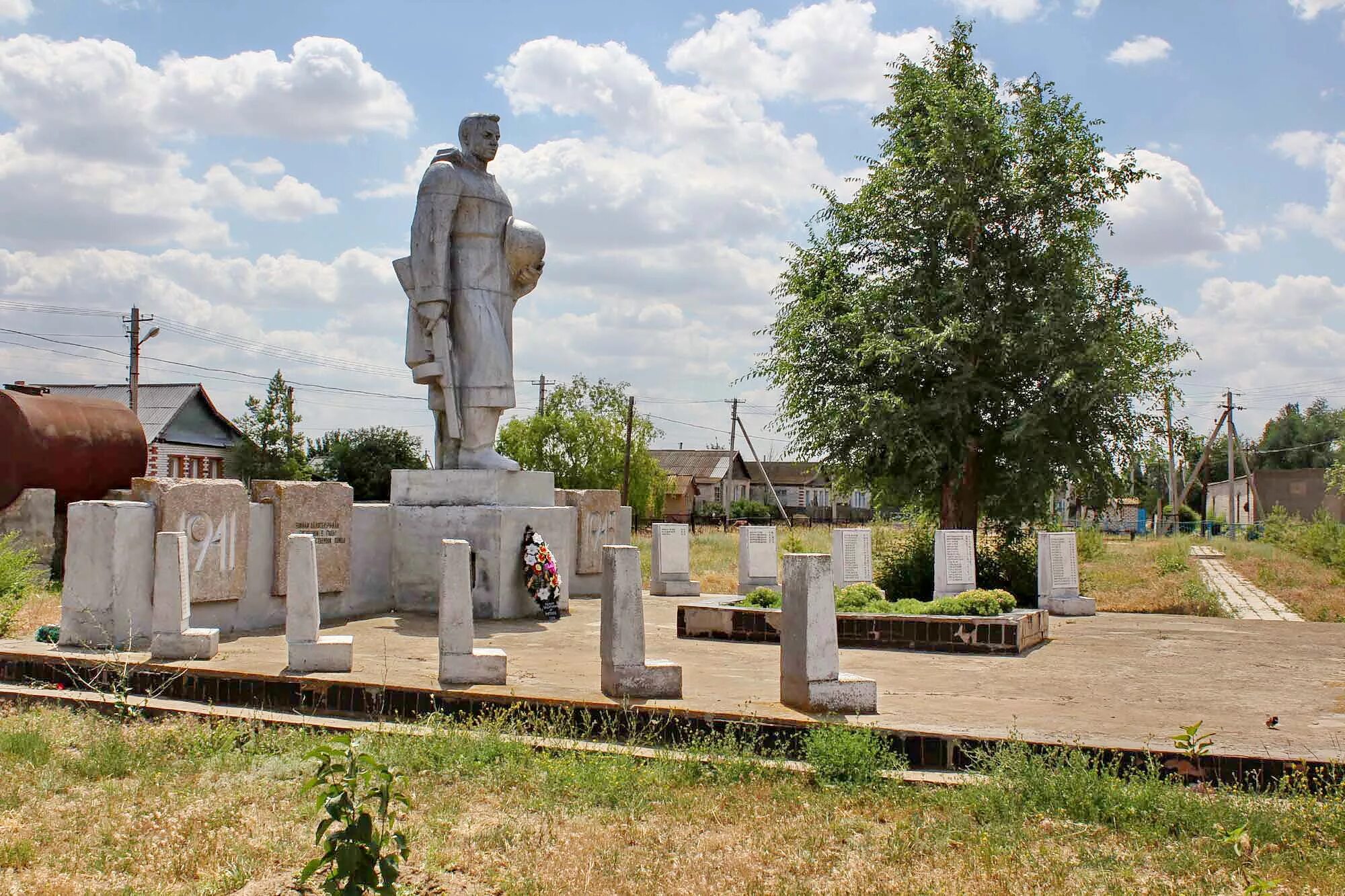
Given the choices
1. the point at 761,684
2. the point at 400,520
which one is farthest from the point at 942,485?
the point at 761,684

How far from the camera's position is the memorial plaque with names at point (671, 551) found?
13938mm

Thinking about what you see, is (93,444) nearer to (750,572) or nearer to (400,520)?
(400,520)

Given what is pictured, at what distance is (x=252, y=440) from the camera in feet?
124

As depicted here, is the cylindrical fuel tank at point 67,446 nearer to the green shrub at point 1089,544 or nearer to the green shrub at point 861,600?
the green shrub at point 861,600

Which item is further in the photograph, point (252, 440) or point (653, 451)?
point (653, 451)

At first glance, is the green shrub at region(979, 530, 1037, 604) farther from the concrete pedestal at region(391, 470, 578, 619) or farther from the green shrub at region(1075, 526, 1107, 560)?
the concrete pedestal at region(391, 470, 578, 619)

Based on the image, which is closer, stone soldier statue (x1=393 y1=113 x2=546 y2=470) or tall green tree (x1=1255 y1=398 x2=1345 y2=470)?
stone soldier statue (x1=393 y1=113 x2=546 y2=470)

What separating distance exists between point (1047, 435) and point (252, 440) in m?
29.1

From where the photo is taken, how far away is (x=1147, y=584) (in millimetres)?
17781

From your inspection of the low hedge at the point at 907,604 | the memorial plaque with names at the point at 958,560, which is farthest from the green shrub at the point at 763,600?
the memorial plaque with names at the point at 958,560

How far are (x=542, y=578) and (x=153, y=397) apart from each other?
107ft

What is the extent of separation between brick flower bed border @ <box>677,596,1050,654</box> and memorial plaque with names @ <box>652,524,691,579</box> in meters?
3.43

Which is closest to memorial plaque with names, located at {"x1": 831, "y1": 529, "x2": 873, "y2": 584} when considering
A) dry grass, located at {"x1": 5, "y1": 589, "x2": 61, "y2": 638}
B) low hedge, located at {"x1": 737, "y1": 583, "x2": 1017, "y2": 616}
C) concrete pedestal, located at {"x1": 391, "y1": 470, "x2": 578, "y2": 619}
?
low hedge, located at {"x1": 737, "y1": 583, "x2": 1017, "y2": 616}

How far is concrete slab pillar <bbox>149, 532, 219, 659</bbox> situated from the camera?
24.1 feet
